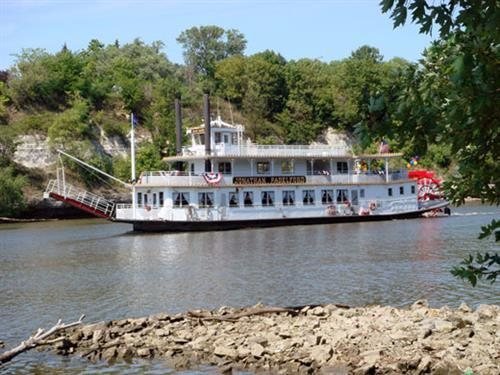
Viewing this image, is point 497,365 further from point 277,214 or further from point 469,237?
point 277,214

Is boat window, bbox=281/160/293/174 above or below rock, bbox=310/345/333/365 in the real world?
above

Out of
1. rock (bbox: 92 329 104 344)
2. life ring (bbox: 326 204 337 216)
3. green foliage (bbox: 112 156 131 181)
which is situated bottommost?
rock (bbox: 92 329 104 344)

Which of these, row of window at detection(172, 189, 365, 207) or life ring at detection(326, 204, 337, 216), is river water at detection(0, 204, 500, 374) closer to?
row of window at detection(172, 189, 365, 207)

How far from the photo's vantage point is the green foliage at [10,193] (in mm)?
56031

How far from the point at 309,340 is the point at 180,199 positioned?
3019cm

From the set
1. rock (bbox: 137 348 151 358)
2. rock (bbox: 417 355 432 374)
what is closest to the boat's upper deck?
rock (bbox: 137 348 151 358)

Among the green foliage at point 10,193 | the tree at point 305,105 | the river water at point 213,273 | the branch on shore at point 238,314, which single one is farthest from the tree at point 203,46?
the branch on shore at point 238,314

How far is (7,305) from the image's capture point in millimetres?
18922

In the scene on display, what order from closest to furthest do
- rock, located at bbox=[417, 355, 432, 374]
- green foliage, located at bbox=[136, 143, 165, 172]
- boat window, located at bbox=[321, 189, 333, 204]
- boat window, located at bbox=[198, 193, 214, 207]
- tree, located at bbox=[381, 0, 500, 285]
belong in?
tree, located at bbox=[381, 0, 500, 285] < rock, located at bbox=[417, 355, 432, 374] < boat window, located at bbox=[198, 193, 214, 207] < boat window, located at bbox=[321, 189, 333, 204] < green foliage, located at bbox=[136, 143, 165, 172]

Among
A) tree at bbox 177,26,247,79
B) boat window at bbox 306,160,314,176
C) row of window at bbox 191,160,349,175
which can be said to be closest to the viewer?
row of window at bbox 191,160,349,175

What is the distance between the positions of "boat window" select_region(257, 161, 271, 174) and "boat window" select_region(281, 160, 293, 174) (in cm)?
107

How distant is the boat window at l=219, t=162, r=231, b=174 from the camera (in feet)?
144

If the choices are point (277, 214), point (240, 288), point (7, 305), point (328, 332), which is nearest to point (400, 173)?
point (277, 214)

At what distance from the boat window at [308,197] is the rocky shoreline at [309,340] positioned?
29.6m
